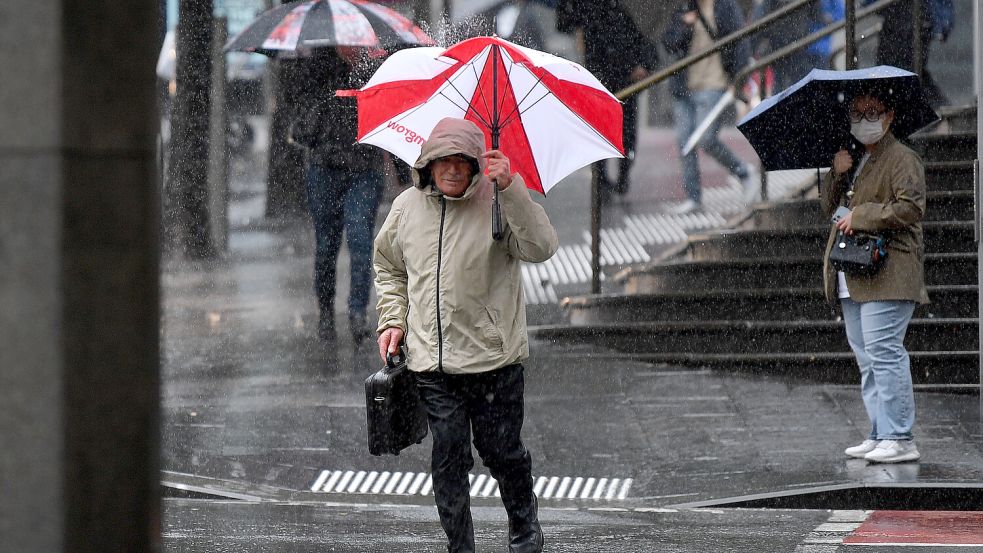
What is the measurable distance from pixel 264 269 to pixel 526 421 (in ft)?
13.7

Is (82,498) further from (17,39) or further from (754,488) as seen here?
(754,488)

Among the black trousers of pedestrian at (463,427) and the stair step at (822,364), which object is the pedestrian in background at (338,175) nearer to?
the stair step at (822,364)

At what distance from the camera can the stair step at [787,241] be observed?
9617mm

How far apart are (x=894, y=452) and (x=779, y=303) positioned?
2623mm

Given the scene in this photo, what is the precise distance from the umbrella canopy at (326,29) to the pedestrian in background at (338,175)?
9.3 inches

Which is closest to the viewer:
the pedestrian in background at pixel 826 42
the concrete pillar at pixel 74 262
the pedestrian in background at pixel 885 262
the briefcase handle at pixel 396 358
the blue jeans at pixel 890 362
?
the concrete pillar at pixel 74 262

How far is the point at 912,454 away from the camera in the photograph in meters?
6.97

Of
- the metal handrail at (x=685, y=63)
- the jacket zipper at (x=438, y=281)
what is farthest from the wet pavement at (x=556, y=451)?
the metal handrail at (x=685, y=63)

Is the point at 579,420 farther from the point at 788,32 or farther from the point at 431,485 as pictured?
the point at 788,32

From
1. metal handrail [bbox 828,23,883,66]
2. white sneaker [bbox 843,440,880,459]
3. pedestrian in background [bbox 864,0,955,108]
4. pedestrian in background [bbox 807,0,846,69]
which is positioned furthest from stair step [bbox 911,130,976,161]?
white sneaker [bbox 843,440,880,459]

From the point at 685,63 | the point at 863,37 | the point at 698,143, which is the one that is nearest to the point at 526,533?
the point at 685,63

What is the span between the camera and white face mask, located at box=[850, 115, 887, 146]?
6898 mm

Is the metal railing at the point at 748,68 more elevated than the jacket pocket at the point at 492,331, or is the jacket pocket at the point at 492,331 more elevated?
the metal railing at the point at 748,68

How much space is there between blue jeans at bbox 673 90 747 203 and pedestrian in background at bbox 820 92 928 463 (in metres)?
4.76
